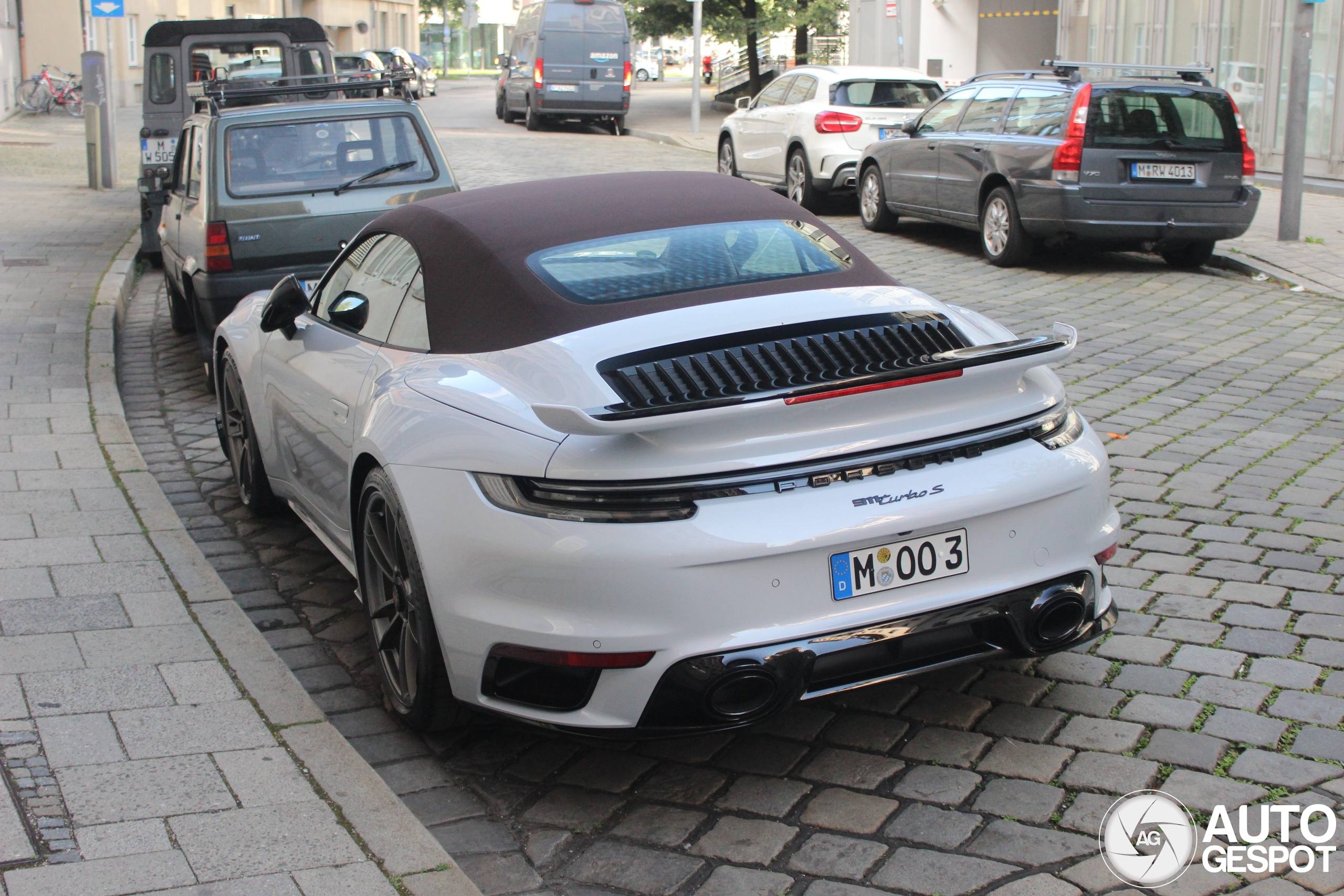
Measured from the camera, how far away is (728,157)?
741 inches

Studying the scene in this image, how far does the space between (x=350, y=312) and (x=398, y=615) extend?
1.24 m

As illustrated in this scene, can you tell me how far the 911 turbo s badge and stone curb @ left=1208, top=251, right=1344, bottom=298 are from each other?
8.33 metres

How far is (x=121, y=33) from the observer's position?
41594mm

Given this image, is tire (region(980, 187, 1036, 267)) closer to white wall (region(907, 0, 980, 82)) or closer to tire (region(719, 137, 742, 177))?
tire (region(719, 137, 742, 177))

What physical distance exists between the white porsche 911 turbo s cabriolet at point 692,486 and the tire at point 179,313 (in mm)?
6361

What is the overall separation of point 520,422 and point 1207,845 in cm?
187

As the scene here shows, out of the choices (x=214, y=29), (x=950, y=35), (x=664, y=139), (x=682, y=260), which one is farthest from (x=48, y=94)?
(x=682, y=260)

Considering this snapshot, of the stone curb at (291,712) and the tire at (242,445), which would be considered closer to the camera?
the stone curb at (291,712)

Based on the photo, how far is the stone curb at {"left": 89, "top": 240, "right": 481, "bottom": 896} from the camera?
3.16 metres

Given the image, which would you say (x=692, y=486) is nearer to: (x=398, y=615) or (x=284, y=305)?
(x=398, y=615)

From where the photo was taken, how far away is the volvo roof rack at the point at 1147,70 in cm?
1148

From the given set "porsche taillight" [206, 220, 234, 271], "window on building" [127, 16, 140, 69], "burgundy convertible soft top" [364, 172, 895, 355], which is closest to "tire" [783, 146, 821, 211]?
"porsche taillight" [206, 220, 234, 271]

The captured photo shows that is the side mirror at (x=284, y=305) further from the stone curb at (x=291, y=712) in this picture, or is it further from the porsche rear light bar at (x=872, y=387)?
the porsche rear light bar at (x=872, y=387)

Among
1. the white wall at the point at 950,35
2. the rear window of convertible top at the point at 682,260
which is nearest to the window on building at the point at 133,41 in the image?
the white wall at the point at 950,35
